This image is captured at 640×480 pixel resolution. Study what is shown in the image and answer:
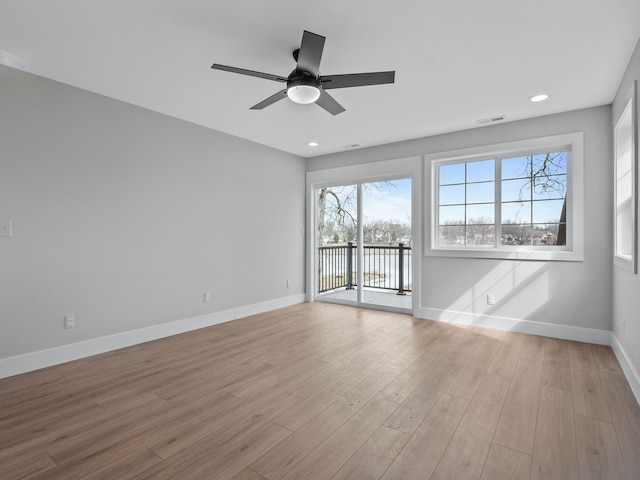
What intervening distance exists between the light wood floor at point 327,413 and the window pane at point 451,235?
1488mm

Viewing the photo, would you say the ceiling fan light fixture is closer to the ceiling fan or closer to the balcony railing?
the ceiling fan

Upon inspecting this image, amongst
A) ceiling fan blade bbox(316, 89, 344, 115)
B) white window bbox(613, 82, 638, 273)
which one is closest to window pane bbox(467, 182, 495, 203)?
white window bbox(613, 82, 638, 273)

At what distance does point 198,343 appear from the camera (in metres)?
3.57

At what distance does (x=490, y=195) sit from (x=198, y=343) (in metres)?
4.00

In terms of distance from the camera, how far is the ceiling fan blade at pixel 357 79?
223cm

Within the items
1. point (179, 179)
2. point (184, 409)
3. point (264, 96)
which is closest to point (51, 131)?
point (179, 179)

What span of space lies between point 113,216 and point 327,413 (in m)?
2.87

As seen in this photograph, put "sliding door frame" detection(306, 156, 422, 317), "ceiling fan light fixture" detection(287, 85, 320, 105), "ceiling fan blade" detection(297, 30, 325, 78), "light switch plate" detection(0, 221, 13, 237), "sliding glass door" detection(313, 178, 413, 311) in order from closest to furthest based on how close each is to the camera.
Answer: "ceiling fan blade" detection(297, 30, 325, 78)
"ceiling fan light fixture" detection(287, 85, 320, 105)
"light switch plate" detection(0, 221, 13, 237)
"sliding door frame" detection(306, 156, 422, 317)
"sliding glass door" detection(313, 178, 413, 311)

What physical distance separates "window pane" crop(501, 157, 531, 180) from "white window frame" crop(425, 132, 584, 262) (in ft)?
0.24

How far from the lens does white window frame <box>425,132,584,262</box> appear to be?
3.57m

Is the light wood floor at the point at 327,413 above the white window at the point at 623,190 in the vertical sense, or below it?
below

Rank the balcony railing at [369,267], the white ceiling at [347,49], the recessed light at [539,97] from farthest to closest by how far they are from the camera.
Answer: the balcony railing at [369,267] < the recessed light at [539,97] < the white ceiling at [347,49]

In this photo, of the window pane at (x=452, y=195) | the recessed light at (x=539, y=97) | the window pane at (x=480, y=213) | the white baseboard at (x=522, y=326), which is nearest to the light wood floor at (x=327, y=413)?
the white baseboard at (x=522, y=326)

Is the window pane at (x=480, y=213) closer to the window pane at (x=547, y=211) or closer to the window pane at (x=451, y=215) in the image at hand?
the window pane at (x=451, y=215)
